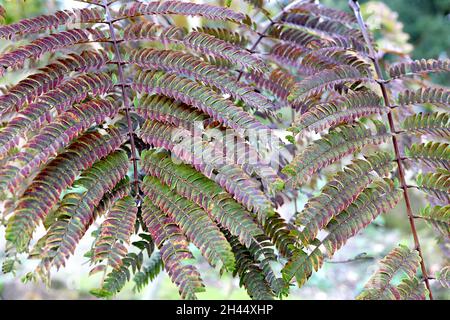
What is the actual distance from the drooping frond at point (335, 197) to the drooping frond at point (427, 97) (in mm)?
224

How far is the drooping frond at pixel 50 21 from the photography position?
105 cm

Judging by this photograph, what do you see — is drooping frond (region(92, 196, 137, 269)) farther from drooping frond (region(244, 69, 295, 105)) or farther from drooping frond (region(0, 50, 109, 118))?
drooping frond (region(244, 69, 295, 105))

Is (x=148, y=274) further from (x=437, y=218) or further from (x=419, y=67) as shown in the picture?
(x=419, y=67)

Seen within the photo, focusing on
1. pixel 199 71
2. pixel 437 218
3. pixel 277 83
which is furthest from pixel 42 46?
pixel 437 218

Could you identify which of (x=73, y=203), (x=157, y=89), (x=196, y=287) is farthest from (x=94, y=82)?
(x=196, y=287)

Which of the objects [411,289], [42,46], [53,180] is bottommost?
[411,289]

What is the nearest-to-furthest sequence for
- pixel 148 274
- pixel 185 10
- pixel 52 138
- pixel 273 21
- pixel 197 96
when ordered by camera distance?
1. pixel 52 138
2. pixel 197 96
3. pixel 185 10
4. pixel 148 274
5. pixel 273 21

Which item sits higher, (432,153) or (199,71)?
(199,71)

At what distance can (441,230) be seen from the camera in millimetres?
1063

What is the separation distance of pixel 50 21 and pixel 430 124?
0.98 m

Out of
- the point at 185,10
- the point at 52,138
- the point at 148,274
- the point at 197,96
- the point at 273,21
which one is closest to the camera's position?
the point at 52,138

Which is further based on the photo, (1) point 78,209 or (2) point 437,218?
(2) point 437,218

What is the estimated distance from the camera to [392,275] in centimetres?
98

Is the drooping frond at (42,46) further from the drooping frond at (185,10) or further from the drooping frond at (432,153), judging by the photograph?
the drooping frond at (432,153)
